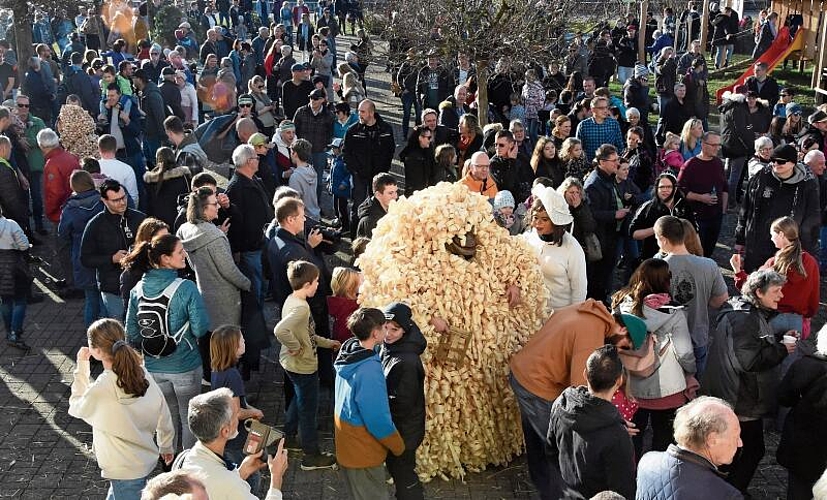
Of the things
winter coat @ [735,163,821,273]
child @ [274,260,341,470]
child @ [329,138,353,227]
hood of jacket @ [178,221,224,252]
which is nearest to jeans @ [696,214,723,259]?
winter coat @ [735,163,821,273]

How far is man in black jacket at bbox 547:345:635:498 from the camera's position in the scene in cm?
484

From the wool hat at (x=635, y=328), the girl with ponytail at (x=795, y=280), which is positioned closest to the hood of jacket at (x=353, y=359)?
the wool hat at (x=635, y=328)

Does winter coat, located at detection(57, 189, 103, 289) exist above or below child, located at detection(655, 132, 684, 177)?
above

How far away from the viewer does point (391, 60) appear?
1720cm

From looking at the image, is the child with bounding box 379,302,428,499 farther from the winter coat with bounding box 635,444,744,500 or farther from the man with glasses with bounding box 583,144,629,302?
the man with glasses with bounding box 583,144,629,302

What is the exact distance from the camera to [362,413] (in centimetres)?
545

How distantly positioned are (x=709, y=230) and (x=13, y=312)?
759 cm

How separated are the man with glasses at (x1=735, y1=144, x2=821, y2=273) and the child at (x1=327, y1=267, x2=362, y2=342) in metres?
4.46

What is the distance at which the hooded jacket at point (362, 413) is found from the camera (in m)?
5.39

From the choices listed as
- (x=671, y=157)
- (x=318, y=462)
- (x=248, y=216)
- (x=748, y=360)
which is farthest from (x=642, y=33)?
(x=318, y=462)

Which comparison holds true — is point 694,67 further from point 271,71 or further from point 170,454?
point 170,454

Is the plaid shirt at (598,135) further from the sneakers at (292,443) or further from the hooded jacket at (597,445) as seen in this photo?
the hooded jacket at (597,445)

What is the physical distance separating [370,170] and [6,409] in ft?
17.4

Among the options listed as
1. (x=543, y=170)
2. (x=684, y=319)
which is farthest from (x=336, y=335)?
(x=543, y=170)
